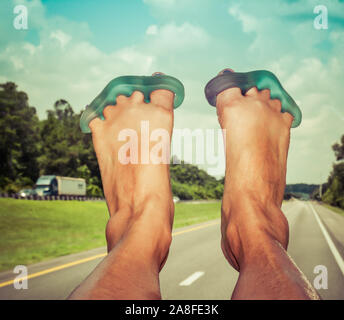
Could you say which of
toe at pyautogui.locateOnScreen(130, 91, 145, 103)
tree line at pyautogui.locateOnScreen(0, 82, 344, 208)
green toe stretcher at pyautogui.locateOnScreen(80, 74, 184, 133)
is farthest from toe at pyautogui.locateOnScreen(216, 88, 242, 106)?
tree line at pyautogui.locateOnScreen(0, 82, 344, 208)

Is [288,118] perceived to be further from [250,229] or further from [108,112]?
[108,112]

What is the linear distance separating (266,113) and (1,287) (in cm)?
342

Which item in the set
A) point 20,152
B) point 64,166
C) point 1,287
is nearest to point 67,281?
point 1,287

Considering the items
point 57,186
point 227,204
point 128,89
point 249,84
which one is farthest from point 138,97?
point 57,186

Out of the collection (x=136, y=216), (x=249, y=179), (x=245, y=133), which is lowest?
(x=136, y=216)

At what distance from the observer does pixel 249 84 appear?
2.20 m

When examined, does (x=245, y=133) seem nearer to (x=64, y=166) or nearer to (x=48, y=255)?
(x=48, y=255)

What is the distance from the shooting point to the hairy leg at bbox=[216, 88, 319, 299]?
112 cm

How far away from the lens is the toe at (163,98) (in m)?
2.17

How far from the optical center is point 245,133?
2.06 meters
